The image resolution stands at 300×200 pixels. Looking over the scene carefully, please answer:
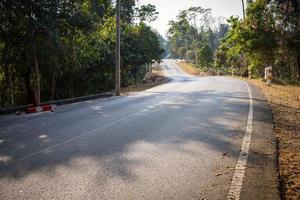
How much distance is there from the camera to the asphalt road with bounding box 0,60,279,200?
3.87m

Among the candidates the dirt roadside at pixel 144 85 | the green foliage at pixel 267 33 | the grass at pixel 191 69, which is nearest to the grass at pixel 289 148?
the dirt roadside at pixel 144 85

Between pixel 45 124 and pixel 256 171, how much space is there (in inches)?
238

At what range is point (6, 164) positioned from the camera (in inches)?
198

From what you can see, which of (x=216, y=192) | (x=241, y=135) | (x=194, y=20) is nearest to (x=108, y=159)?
(x=216, y=192)

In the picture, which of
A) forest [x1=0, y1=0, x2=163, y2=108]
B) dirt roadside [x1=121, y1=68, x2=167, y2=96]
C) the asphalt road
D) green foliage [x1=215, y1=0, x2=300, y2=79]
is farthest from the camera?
green foliage [x1=215, y1=0, x2=300, y2=79]

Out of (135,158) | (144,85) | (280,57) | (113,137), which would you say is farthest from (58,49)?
(280,57)

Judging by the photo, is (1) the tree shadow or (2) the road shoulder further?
(1) the tree shadow

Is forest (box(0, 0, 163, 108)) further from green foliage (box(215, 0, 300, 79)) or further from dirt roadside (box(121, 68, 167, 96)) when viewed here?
green foliage (box(215, 0, 300, 79))

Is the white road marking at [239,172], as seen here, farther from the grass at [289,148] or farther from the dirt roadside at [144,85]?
the dirt roadside at [144,85]

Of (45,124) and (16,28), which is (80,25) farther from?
(45,124)

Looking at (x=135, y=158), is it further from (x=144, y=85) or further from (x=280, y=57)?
(x=280, y=57)


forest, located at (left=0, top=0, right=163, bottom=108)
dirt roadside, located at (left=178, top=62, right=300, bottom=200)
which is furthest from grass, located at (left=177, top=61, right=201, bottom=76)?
dirt roadside, located at (left=178, top=62, right=300, bottom=200)

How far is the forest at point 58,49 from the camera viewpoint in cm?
1375

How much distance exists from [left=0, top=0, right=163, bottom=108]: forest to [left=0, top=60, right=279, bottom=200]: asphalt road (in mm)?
6310
